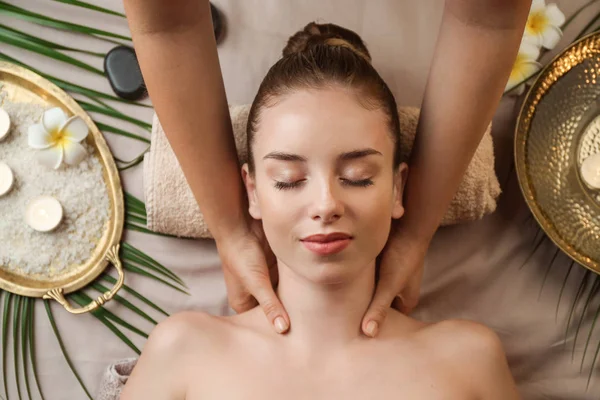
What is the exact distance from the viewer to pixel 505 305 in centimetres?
156

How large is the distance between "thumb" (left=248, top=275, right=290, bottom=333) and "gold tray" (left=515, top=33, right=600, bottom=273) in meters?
0.68

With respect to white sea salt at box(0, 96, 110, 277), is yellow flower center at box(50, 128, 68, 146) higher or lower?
higher

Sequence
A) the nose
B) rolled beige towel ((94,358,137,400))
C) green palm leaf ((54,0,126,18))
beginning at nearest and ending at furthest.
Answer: the nose → rolled beige towel ((94,358,137,400)) → green palm leaf ((54,0,126,18))

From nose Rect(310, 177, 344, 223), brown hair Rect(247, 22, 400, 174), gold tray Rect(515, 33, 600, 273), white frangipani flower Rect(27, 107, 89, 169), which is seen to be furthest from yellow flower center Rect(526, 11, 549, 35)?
white frangipani flower Rect(27, 107, 89, 169)

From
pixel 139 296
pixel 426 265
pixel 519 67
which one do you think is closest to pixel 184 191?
pixel 139 296

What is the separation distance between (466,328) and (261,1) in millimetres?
965

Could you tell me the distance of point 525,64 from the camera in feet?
4.99

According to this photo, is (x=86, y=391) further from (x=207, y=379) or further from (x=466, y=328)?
(x=466, y=328)

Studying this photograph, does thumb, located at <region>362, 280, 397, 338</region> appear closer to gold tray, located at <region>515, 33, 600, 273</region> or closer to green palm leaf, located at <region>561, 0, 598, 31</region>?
gold tray, located at <region>515, 33, 600, 273</region>

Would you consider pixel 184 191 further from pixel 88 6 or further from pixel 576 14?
pixel 576 14

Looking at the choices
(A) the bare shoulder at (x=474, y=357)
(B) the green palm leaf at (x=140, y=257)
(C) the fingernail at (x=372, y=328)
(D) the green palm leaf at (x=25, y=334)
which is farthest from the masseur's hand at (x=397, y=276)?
(D) the green palm leaf at (x=25, y=334)

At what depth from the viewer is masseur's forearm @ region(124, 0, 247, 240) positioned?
3.55ft

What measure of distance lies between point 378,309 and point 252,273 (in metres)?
0.29

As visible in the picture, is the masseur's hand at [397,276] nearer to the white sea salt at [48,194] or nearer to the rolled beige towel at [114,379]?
the rolled beige towel at [114,379]
